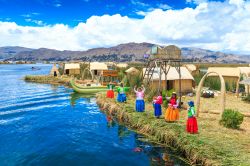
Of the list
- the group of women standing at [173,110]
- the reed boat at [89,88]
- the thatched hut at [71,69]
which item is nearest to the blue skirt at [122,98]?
the group of women standing at [173,110]

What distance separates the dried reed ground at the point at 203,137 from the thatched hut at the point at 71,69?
43625mm

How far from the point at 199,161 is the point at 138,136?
5.23 meters

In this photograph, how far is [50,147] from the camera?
14.8m

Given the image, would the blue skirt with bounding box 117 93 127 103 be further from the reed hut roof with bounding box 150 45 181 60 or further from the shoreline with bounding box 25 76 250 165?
the reed hut roof with bounding box 150 45 181 60

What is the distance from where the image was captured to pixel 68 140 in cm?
1609

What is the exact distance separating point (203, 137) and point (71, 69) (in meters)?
52.0

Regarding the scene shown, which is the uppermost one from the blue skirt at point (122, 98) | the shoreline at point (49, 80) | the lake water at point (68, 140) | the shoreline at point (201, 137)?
the shoreline at point (49, 80)

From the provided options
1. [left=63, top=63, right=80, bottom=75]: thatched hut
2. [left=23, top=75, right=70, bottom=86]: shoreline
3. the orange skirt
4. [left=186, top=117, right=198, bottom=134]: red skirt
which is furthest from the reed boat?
[left=63, top=63, right=80, bottom=75]: thatched hut

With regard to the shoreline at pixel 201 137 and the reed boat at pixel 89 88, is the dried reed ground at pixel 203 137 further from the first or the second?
the reed boat at pixel 89 88

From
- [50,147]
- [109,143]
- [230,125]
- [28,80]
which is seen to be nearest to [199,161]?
[230,125]

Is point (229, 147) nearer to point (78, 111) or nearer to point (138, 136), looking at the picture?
point (138, 136)

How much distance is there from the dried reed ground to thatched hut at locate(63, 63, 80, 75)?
43.6 metres

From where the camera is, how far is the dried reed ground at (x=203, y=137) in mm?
10969

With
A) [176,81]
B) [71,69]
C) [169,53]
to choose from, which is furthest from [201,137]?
[71,69]
